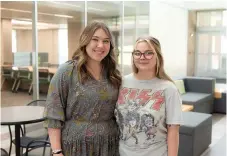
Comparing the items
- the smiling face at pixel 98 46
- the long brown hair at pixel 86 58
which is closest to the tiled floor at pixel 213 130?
the long brown hair at pixel 86 58

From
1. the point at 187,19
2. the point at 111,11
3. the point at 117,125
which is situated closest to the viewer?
the point at 117,125

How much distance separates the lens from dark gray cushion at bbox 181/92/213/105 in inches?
225

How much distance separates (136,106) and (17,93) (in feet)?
21.7

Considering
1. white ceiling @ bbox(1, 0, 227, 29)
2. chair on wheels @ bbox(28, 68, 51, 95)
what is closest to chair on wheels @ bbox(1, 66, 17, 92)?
chair on wheels @ bbox(28, 68, 51, 95)

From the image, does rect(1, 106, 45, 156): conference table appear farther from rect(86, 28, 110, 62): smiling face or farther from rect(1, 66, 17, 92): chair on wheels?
rect(1, 66, 17, 92): chair on wheels

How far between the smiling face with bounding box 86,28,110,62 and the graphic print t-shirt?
26 cm

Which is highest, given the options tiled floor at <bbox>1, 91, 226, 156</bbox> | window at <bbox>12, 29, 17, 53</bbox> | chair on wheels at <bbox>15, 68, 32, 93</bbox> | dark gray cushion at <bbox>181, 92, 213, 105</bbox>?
window at <bbox>12, 29, 17, 53</bbox>

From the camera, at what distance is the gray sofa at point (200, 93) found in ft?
19.1

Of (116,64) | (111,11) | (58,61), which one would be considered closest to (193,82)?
(111,11)

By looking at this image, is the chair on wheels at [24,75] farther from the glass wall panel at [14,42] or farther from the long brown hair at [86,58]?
the long brown hair at [86,58]

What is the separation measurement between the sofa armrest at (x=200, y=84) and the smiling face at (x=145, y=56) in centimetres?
555

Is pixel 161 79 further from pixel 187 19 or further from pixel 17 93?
pixel 187 19

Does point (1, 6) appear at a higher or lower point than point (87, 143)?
higher

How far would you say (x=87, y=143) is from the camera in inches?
62.2
